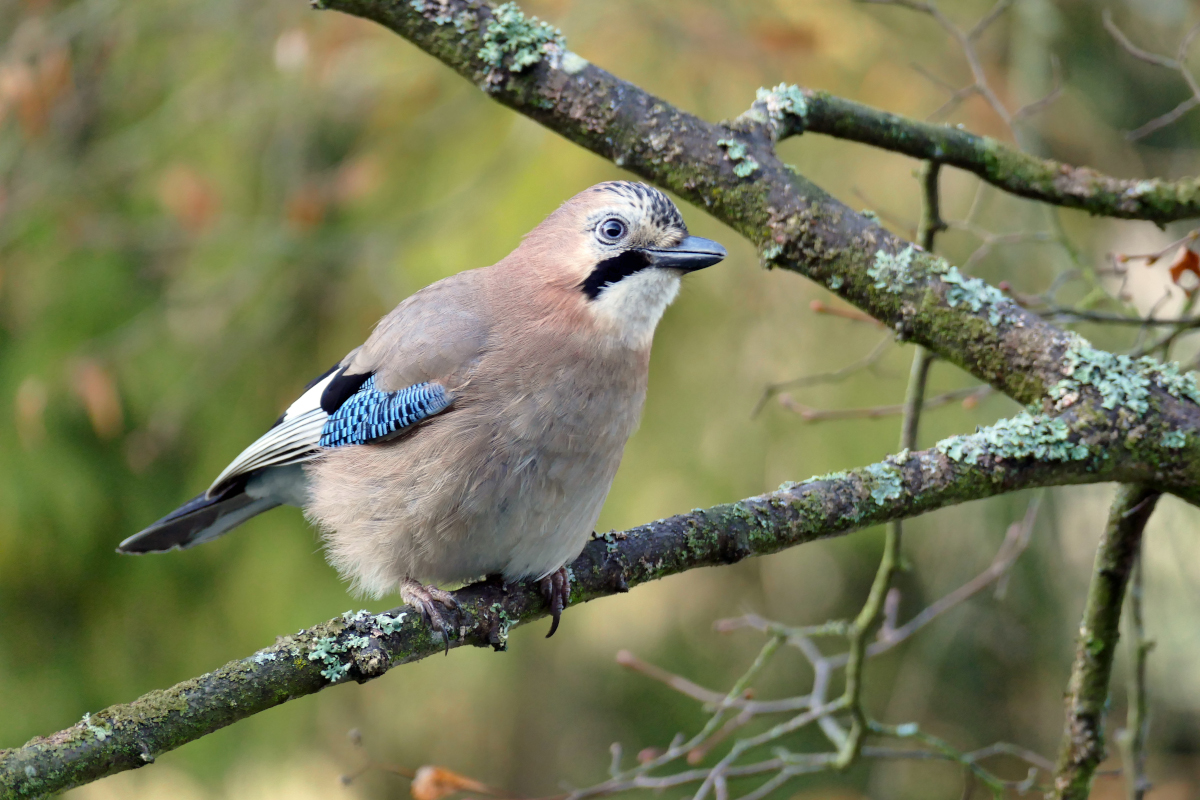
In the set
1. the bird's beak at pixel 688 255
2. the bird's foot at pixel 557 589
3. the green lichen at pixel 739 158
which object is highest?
the green lichen at pixel 739 158

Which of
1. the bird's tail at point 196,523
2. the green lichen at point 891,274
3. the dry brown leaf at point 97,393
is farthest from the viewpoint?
the dry brown leaf at point 97,393

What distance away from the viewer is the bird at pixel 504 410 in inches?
108

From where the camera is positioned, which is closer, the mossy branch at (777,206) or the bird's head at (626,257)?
the mossy branch at (777,206)

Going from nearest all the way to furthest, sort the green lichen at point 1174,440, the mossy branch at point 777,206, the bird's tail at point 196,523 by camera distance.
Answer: the green lichen at point 1174,440 → the mossy branch at point 777,206 → the bird's tail at point 196,523

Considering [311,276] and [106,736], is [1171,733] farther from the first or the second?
[106,736]

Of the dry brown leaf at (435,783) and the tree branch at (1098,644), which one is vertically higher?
the tree branch at (1098,644)

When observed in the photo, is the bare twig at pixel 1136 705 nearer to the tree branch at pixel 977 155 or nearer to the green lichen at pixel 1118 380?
the green lichen at pixel 1118 380

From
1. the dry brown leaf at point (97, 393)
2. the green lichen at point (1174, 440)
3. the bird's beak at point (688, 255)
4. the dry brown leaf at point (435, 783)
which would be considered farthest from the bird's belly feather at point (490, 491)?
the dry brown leaf at point (97, 393)

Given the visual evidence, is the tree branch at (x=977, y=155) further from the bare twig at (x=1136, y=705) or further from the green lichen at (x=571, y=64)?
the bare twig at (x=1136, y=705)

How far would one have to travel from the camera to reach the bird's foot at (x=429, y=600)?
229 centimetres

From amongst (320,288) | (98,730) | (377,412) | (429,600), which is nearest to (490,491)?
(429,600)

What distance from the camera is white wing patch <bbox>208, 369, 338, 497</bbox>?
129 inches

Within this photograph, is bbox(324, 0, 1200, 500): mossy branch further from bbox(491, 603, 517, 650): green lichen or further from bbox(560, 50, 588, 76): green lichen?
bbox(491, 603, 517, 650): green lichen

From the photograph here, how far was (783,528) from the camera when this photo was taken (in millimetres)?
2357
